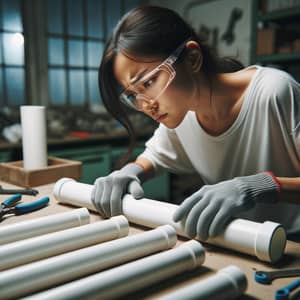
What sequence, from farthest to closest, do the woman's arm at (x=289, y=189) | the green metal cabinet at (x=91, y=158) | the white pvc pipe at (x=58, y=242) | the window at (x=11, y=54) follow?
1. the window at (x=11, y=54)
2. the green metal cabinet at (x=91, y=158)
3. the woman's arm at (x=289, y=189)
4. the white pvc pipe at (x=58, y=242)

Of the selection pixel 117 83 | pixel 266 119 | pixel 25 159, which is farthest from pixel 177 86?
pixel 25 159

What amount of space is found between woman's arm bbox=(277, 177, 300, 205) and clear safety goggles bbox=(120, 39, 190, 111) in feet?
1.32

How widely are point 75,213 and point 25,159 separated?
63 cm

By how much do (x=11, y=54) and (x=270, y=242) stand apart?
128 inches

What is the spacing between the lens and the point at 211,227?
2.65 feet

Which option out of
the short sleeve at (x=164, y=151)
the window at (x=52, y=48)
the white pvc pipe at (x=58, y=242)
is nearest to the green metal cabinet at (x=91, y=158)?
the window at (x=52, y=48)

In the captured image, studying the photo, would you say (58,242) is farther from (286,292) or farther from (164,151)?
(164,151)

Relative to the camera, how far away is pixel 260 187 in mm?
884

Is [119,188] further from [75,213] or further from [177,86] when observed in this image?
[177,86]

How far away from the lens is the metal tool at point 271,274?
26.3 inches

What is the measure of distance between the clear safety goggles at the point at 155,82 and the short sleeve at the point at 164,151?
0.38 m

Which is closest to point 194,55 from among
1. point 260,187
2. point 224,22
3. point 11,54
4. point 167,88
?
point 167,88

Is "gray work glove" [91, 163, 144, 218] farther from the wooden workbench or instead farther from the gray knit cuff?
the gray knit cuff

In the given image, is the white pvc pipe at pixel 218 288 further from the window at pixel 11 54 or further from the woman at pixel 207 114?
the window at pixel 11 54
